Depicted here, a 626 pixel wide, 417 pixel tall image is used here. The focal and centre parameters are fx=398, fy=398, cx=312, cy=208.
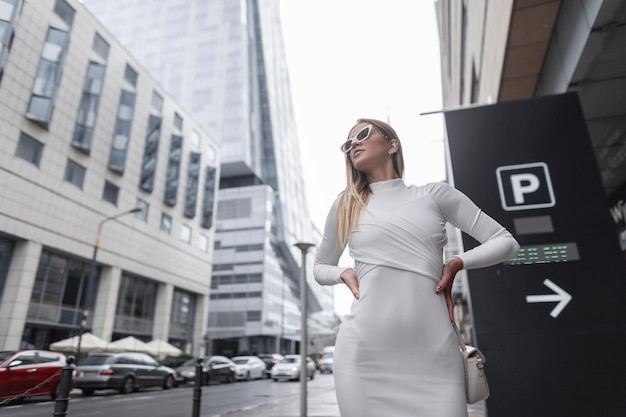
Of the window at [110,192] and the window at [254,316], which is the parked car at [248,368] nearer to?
the window at [110,192]

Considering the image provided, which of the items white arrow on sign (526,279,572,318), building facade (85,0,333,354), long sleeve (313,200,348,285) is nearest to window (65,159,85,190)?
white arrow on sign (526,279,572,318)

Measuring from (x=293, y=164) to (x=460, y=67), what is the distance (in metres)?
63.3

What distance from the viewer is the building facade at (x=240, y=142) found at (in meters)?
61.8

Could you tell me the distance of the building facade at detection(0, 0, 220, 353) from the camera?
1819 cm

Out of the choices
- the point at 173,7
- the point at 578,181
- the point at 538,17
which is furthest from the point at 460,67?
the point at 173,7

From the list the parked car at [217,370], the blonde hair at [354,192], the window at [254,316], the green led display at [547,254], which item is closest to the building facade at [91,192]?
the parked car at [217,370]

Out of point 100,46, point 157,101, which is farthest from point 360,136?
point 157,101

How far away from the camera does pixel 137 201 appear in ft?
93.4

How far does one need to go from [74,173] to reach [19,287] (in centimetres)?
744

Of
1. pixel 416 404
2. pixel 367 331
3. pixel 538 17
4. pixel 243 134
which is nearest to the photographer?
pixel 416 404

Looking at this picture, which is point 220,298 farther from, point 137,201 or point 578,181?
point 578,181

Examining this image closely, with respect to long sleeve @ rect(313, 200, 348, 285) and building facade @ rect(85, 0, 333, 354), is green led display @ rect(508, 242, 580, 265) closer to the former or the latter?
long sleeve @ rect(313, 200, 348, 285)

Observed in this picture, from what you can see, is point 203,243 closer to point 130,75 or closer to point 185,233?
point 185,233

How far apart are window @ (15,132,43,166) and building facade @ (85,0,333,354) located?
37876 millimetres
